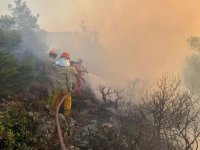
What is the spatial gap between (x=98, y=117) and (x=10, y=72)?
3677mm

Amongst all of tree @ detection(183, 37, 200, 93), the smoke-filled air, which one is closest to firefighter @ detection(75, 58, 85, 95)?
the smoke-filled air

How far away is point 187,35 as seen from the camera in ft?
117

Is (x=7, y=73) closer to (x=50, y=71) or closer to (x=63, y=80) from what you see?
(x=50, y=71)

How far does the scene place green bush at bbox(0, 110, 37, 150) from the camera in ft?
27.3

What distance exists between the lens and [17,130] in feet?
29.3

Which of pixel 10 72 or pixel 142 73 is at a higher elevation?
pixel 142 73

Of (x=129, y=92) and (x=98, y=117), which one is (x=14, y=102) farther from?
(x=129, y=92)

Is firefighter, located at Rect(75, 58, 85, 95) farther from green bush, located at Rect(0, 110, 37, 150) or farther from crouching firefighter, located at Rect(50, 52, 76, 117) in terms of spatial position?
green bush, located at Rect(0, 110, 37, 150)

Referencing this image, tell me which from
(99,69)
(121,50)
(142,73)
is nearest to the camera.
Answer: (142,73)

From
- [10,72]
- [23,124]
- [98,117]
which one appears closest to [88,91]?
[98,117]

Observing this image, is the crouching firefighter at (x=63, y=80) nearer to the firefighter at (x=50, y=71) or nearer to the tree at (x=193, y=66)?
the firefighter at (x=50, y=71)

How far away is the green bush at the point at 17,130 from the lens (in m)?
8.33

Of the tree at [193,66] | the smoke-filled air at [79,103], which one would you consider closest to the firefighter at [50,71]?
the smoke-filled air at [79,103]

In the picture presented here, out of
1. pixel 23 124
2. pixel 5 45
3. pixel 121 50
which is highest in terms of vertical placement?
pixel 121 50
